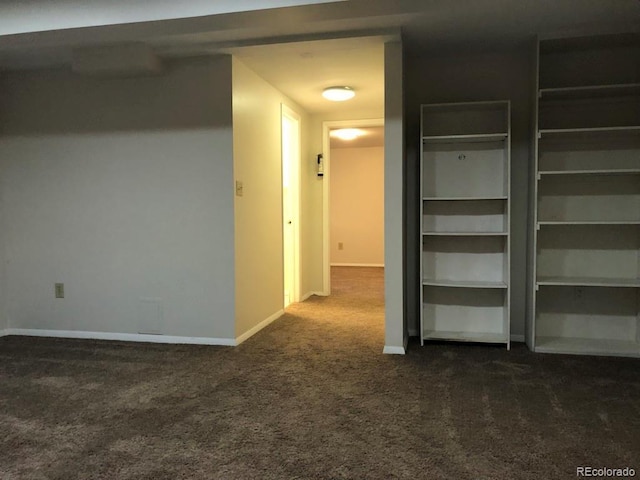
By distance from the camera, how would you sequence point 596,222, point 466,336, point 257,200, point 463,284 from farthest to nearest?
point 257,200
point 466,336
point 463,284
point 596,222

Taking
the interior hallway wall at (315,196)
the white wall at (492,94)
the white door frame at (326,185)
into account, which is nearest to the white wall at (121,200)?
the white wall at (492,94)

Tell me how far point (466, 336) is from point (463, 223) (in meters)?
0.86

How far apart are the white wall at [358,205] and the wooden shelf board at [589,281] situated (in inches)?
222

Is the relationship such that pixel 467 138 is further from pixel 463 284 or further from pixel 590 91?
pixel 463 284

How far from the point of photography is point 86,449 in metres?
2.07

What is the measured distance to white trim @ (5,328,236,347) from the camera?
3709mm

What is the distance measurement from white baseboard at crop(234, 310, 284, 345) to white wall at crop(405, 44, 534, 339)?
1270 mm

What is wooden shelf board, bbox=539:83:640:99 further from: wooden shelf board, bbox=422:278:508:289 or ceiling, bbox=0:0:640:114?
wooden shelf board, bbox=422:278:508:289

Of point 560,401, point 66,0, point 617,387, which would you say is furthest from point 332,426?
point 66,0

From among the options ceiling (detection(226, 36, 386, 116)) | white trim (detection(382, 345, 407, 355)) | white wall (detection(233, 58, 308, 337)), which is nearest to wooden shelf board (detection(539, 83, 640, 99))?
ceiling (detection(226, 36, 386, 116))

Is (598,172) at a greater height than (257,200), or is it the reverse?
(598,172)

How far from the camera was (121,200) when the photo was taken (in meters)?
3.82

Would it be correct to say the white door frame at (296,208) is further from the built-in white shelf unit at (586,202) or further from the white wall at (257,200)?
the built-in white shelf unit at (586,202)

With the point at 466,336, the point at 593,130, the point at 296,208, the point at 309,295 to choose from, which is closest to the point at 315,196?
the point at 296,208
